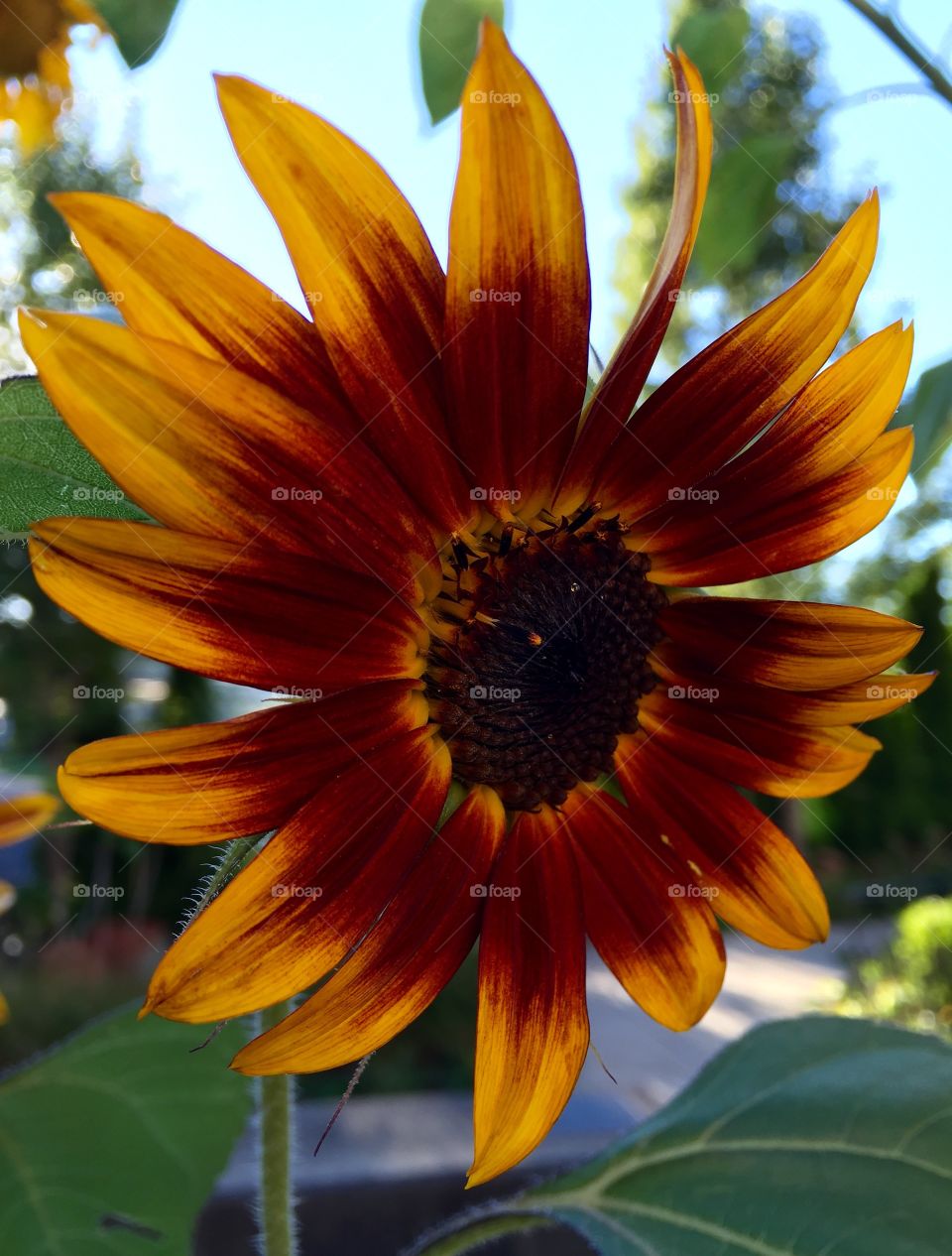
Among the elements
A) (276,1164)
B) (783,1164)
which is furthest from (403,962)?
(783,1164)

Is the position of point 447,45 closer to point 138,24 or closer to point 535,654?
point 138,24

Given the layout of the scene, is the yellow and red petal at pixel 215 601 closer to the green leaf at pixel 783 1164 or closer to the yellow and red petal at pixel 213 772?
the yellow and red petal at pixel 213 772

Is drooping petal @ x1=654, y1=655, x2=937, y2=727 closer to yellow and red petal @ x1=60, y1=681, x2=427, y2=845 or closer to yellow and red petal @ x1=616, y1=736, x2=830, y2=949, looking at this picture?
yellow and red petal @ x1=616, y1=736, x2=830, y2=949

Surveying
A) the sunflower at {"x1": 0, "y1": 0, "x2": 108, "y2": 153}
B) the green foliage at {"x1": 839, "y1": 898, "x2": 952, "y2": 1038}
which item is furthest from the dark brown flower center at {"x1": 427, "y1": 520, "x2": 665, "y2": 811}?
the green foliage at {"x1": 839, "y1": 898, "x2": 952, "y2": 1038}

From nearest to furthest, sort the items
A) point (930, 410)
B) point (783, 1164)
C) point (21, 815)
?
point (783, 1164) < point (930, 410) < point (21, 815)

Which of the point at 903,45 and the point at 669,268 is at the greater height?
the point at 903,45

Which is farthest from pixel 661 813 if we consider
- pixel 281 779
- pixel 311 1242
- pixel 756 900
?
pixel 311 1242
